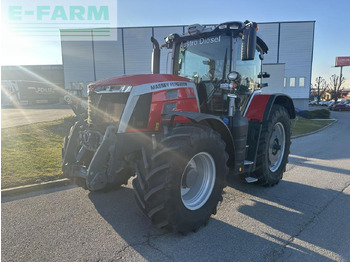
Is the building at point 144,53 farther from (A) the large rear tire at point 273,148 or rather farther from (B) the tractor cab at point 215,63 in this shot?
(B) the tractor cab at point 215,63

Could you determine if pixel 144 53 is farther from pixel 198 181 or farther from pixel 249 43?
pixel 198 181

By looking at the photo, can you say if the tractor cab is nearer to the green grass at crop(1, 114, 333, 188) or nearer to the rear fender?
the rear fender

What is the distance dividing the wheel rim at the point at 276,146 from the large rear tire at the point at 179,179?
1.98m

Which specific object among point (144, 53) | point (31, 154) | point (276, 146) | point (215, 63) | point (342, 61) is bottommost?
point (31, 154)

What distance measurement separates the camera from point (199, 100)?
156 inches

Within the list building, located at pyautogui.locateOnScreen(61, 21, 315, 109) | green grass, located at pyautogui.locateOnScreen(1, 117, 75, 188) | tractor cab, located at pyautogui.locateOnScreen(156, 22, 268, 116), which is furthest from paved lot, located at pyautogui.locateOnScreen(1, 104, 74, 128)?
building, located at pyautogui.locateOnScreen(61, 21, 315, 109)

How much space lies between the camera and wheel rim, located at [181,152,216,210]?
3.07 metres

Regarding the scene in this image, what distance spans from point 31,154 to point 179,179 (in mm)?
5169

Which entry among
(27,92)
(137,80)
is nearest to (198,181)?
(137,80)

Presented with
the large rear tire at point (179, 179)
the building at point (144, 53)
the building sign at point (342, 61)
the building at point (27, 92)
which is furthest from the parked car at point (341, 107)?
the large rear tire at point (179, 179)

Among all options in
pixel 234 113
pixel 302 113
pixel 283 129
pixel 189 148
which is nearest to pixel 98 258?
pixel 189 148

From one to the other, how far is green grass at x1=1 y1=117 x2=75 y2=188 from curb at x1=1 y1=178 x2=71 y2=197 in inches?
7.5

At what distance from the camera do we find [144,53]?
1167 inches

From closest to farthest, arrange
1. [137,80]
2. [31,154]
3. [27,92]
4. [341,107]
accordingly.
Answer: [137,80] → [31,154] → [27,92] → [341,107]
